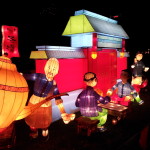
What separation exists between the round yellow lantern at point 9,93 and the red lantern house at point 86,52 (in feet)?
11.0

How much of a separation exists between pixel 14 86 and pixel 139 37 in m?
17.9

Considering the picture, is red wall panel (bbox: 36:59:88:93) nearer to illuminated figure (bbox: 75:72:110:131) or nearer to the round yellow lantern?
illuminated figure (bbox: 75:72:110:131)

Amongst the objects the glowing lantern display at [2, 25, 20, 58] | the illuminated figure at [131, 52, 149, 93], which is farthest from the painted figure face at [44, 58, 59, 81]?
the illuminated figure at [131, 52, 149, 93]

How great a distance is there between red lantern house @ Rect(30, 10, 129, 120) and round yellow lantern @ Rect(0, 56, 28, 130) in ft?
11.0

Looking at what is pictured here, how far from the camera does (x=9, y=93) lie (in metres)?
2.42

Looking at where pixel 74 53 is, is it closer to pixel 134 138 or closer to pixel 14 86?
pixel 134 138

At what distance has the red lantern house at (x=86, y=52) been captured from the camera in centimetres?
661

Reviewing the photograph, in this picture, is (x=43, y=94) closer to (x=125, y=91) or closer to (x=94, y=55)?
(x=125, y=91)

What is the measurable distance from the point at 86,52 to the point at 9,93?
542cm

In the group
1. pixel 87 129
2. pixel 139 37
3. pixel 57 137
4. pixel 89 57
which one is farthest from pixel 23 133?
pixel 139 37

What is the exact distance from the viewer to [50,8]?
10.6m

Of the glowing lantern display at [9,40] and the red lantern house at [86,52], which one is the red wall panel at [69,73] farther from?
the glowing lantern display at [9,40]

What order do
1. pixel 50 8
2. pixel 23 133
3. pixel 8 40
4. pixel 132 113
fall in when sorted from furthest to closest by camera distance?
1. pixel 50 8
2. pixel 132 113
3. pixel 8 40
4. pixel 23 133

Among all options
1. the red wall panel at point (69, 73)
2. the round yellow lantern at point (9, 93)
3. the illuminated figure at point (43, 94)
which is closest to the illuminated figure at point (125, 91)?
the red wall panel at point (69, 73)
